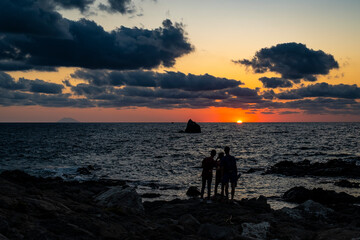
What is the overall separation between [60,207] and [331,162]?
3545 centimetres

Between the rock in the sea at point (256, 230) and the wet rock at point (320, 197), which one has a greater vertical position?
the rock in the sea at point (256, 230)

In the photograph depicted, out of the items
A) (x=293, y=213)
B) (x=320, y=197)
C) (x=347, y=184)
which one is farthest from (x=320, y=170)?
(x=293, y=213)

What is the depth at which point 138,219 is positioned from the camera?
9.59 metres

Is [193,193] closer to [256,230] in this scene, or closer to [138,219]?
[256,230]

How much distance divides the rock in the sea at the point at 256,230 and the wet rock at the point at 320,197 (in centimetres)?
1023

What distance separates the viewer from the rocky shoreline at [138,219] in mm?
7156

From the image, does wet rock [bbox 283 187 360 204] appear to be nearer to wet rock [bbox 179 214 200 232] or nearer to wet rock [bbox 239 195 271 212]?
wet rock [bbox 239 195 271 212]

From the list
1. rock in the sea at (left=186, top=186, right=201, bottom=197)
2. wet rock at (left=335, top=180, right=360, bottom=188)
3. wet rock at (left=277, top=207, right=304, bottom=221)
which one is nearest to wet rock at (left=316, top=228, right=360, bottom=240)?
wet rock at (left=277, top=207, right=304, bottom=221)

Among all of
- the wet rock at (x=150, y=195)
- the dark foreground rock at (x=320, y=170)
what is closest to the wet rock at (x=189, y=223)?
the wet rock at (x=150, y=195)

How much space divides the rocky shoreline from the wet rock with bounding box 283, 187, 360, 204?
9.88ft

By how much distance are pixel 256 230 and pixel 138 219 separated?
4.21 metres

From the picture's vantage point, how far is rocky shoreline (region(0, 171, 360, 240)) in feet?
23.5

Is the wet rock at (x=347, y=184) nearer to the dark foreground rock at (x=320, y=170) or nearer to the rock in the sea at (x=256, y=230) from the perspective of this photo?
the dark foreground rock at (x=320, y=170)

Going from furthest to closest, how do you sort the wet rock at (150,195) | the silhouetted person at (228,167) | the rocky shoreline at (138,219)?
the wet rock at (150,195) < the silhouetted person at (228,167) < the rocky shoreline at (138,219)
